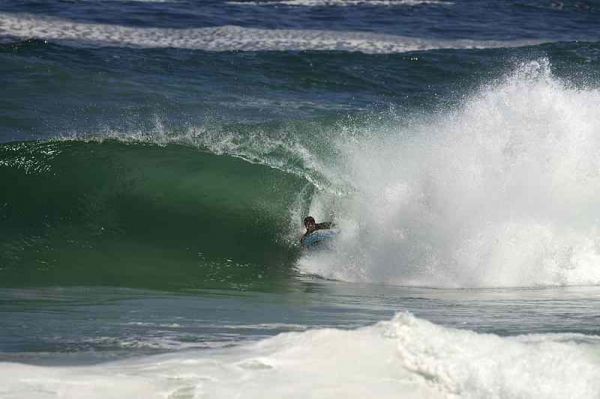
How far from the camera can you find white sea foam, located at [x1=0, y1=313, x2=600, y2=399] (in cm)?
606

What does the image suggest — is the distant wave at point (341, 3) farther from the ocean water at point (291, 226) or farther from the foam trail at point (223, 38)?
the ocean water at point (291, 226)

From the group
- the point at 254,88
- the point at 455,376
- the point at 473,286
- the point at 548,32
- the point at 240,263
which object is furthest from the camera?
the point at 548,32

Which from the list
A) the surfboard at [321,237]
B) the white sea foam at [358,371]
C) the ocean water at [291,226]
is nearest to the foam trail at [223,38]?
the ocean water at [291,226]

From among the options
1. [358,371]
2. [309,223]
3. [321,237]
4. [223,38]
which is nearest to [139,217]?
[309,223]

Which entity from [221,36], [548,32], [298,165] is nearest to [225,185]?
[298,165]

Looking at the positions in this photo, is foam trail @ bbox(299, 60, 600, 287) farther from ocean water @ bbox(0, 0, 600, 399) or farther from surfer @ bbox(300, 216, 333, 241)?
surfer @ bbox(300, 216, 333, 241)

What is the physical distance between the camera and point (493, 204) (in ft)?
42.3

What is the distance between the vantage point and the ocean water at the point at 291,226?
639 centimetres

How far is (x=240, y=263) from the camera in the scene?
13.4m

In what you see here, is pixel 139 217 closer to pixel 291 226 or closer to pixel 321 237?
pixel 291 226

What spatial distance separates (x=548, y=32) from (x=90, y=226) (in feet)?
77.8

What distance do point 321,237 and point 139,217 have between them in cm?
291

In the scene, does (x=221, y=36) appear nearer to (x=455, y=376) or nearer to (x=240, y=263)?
(x=240, y=263)

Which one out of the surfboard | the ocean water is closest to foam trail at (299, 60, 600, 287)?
the ocean water
